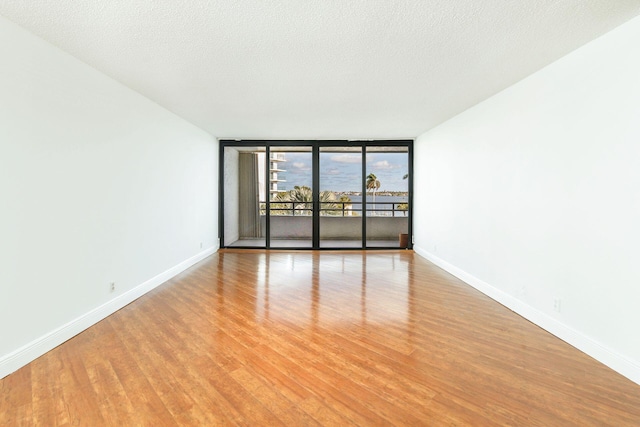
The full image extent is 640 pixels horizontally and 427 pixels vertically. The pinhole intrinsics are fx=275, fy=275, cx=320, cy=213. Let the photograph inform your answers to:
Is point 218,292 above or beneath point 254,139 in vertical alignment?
beneath

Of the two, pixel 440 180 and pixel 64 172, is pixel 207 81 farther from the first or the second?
pixel 440 180

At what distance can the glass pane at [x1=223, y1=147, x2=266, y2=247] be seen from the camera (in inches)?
260

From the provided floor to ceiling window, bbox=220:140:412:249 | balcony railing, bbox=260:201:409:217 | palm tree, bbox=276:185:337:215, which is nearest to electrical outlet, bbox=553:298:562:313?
floor to ceiling window, bbox=220:140:412:249

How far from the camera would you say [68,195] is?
245cm

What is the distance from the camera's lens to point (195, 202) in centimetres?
509

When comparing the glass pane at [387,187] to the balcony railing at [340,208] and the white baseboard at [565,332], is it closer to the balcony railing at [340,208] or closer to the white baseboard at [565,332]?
the balcony railing at [340,208]

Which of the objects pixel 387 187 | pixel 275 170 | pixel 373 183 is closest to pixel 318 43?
pixel 275 170

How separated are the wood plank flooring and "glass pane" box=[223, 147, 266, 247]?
3.43m

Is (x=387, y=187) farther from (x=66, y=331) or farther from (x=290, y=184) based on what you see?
(x=66, y=331)

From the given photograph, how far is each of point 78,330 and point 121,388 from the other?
117 cm

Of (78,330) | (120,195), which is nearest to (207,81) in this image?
(120,195)

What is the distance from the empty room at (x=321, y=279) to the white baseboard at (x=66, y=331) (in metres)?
0.02

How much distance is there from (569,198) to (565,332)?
118 centimetres

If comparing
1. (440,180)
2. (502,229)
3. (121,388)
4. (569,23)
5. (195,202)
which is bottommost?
(121,388)
